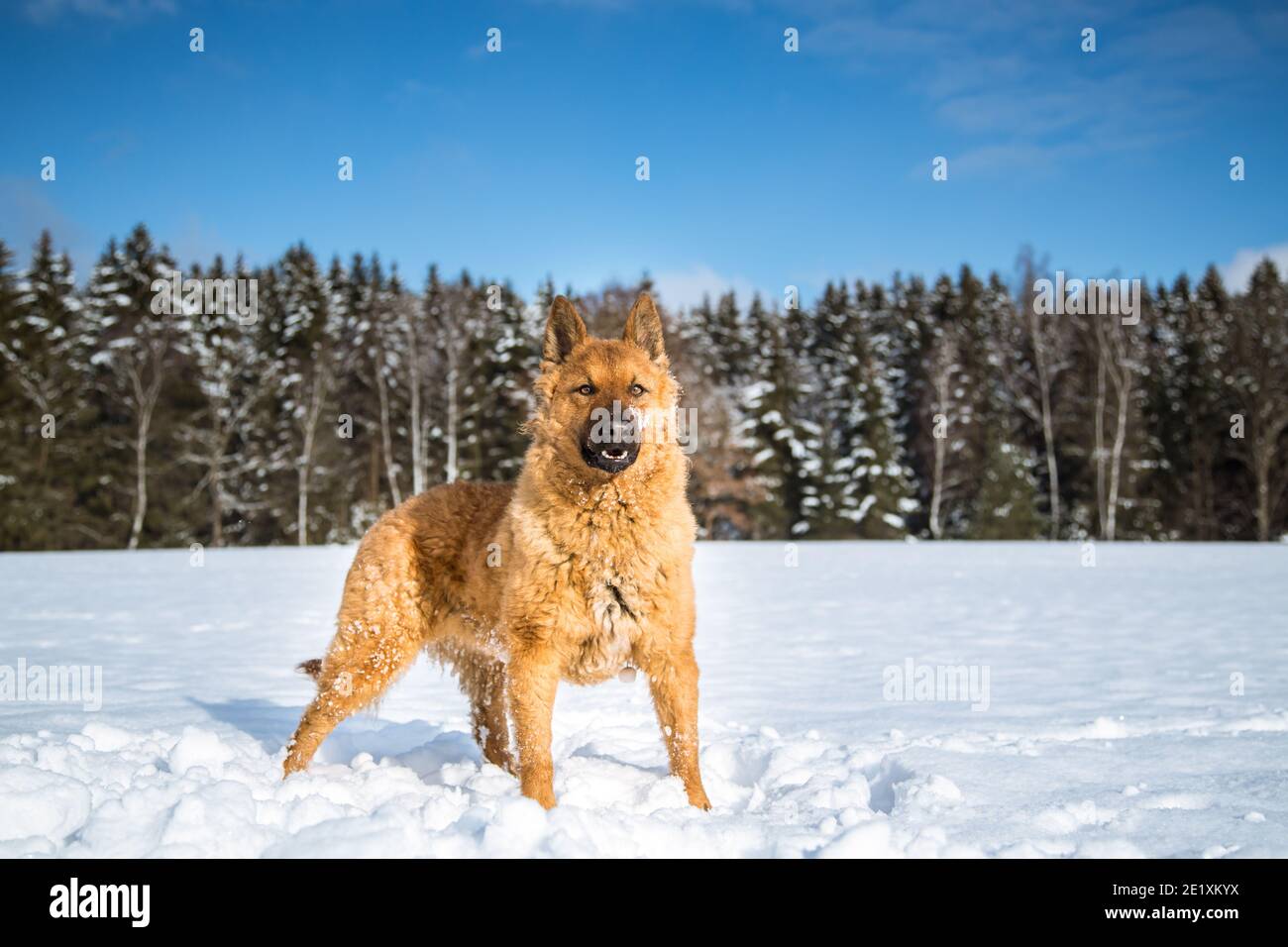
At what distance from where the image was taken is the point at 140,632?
9.70m

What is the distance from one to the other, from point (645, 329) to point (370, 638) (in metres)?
2.26

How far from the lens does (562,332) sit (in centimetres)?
432

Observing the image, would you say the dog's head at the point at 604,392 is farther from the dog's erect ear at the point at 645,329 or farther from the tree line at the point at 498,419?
the tree line at the point at 498,419

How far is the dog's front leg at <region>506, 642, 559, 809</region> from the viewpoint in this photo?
367 centimetres

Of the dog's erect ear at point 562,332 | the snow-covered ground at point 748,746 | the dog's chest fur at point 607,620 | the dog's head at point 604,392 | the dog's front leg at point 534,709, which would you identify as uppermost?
the dog's erect ear at point 562,332

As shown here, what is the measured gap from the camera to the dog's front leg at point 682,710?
3877mm

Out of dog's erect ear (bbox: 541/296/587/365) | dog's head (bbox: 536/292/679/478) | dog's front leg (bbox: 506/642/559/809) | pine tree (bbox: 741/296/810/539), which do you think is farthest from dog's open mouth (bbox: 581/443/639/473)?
pine tree (bbox: 741/296/810/539)

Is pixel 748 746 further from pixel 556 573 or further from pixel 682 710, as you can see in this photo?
pixel 556 573

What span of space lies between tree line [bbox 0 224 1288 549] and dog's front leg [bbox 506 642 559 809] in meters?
25.5

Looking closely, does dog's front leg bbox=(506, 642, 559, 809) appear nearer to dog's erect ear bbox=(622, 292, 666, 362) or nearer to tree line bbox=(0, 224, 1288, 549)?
dog's erect ear bbox=(622, 292, 666, 362)

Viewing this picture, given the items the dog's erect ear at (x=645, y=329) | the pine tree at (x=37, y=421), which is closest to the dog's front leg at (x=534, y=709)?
the dog's erect ear at (x=645, y=329)

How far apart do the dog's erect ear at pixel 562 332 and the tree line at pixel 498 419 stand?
968 inches

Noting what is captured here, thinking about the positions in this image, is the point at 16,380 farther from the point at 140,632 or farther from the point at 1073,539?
the point at 1073,539
